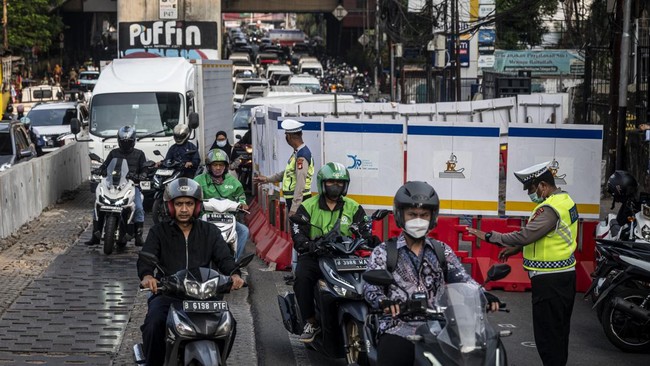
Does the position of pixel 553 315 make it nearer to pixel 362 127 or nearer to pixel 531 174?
pixel 531 174

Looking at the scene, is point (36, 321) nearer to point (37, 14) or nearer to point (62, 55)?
point (37, 14)

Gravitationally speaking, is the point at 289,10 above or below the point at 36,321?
above

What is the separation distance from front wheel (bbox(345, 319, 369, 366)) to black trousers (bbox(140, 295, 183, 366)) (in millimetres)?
1579

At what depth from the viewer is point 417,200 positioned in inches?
269

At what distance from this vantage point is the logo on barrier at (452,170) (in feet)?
47.7

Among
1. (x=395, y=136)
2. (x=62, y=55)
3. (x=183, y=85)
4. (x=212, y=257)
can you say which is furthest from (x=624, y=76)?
(x=62, y=55)

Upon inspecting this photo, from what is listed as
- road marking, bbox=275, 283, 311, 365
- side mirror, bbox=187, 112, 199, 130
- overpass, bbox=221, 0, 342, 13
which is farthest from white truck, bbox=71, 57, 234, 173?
overpass, bbox=221, 0, 342, 13

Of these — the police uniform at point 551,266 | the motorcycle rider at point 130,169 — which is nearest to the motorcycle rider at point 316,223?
the police uniform at point 551,266

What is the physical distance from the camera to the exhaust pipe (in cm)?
995

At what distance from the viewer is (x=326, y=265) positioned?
902 centimetres

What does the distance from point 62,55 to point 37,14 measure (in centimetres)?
1996

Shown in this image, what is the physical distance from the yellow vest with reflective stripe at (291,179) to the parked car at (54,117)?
1920 cm

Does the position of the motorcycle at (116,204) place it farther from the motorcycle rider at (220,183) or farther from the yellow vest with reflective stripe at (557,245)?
the yellow vest with reflective stripe at (557,245)

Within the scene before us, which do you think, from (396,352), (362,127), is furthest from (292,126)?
(396,352)
